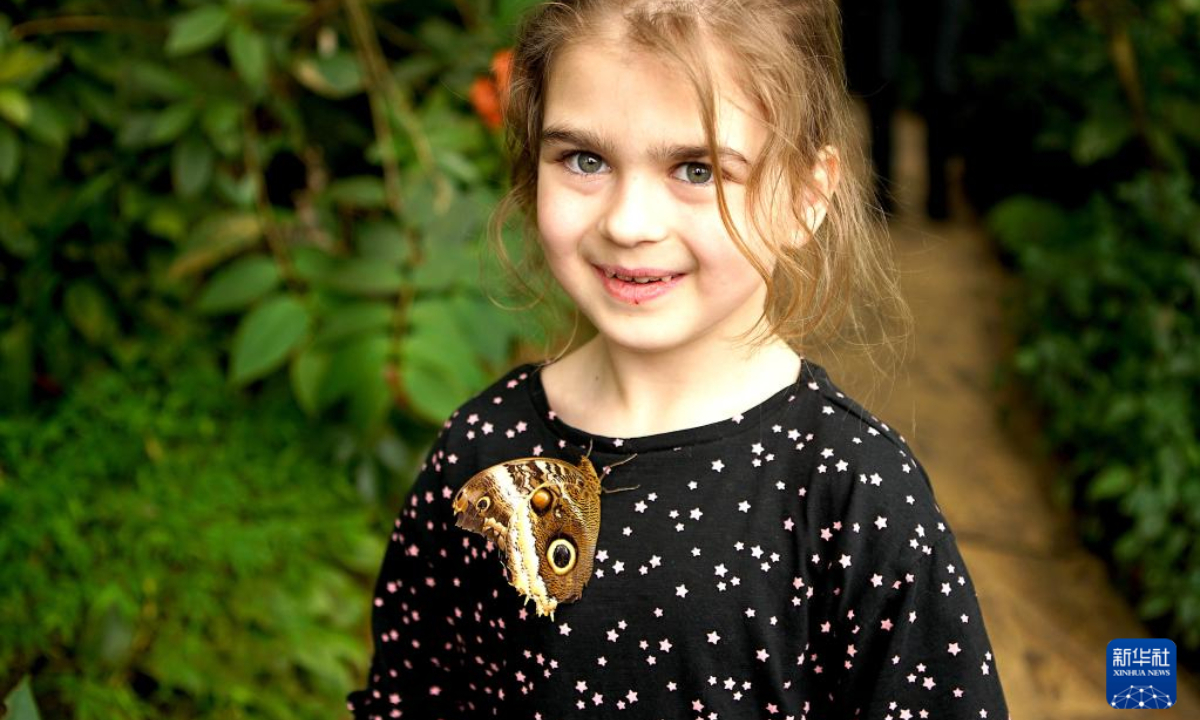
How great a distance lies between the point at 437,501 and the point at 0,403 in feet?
4.68

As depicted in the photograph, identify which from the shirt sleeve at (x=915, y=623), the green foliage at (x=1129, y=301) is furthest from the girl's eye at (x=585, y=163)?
the green foliage at (x=1129, y=301)

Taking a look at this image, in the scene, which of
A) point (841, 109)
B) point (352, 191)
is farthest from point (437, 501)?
point (352, 191)

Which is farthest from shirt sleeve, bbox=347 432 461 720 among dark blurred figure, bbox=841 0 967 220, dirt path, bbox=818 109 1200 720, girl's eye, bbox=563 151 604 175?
dark blurred figure, bbox=841 0 967 220

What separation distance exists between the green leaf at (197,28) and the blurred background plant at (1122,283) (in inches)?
85.6

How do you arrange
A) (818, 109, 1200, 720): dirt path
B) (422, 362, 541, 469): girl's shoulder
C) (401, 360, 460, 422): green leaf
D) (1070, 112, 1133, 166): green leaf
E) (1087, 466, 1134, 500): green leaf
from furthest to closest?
1. (1070, 112, 1133, 166): green leaf
2. (1087, 466, 1134, 500): green leaf
3. (818, 109, 1200, 720): dirt path
4. (401, 360, 460, 422): green leaf
5. (422, 362, 541, 469): girl's shoulder

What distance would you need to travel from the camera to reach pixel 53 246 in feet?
7.69

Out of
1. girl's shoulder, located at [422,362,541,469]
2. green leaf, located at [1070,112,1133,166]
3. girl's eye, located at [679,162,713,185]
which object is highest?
green leaf, located at [1070,112,1133,166]

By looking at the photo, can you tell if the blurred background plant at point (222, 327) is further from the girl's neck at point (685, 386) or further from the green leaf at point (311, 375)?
the girl's neck at point (685, 386)

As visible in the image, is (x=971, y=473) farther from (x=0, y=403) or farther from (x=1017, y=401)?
(x=0, y=403)

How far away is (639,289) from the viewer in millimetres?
1135

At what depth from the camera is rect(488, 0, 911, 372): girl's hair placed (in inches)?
42.4

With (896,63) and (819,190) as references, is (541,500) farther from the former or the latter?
(896,63)

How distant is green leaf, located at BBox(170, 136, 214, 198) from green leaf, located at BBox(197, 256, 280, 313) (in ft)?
0.59

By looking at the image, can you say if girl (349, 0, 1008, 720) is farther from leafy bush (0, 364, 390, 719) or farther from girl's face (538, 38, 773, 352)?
leafy bush (0, 364, 390, 719)
